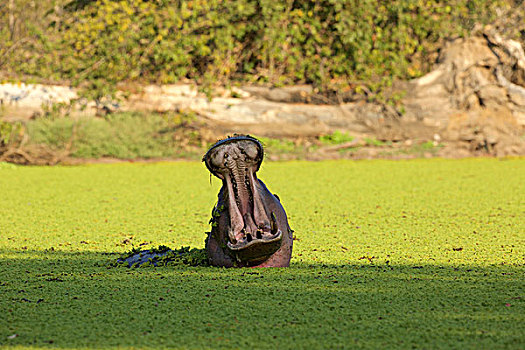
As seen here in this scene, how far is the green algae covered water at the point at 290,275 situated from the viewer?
283cm

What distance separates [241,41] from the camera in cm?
1235

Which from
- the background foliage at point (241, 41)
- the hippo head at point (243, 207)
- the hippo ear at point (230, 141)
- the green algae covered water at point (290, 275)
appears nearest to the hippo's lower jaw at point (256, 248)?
the hippo head at point (243, 207)

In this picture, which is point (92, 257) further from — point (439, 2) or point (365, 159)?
point (439, 2)

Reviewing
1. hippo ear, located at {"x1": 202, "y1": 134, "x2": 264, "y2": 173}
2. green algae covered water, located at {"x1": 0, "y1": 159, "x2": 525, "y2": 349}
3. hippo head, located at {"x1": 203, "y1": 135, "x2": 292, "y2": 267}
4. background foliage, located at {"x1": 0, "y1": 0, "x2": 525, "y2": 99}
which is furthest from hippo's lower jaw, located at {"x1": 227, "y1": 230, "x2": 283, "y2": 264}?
background foliage, located at {"x1": 0, "y1": 0, "x2": 525, "y2": 99}

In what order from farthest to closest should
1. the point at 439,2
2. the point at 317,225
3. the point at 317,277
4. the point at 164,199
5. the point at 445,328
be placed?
the point at 439,2, the point at 164,199, the point at 317,225, the point at 317,277, the point at 445,328

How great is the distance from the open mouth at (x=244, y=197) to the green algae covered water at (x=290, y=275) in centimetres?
19

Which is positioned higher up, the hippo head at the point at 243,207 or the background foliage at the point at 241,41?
the background foliage at the point at 241,41

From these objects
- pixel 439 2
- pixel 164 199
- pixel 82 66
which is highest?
pixel 439 2

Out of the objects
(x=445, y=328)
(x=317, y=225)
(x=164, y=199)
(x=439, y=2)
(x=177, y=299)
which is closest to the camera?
(x=445, y=328)

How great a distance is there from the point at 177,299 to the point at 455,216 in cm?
355

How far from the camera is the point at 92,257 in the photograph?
15.1 feet

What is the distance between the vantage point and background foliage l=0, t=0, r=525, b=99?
1126cm

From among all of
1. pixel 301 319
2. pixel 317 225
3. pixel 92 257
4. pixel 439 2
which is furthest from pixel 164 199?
pixel 439 2

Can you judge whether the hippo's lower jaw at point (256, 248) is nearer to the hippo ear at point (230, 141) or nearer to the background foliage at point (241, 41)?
the hippo ear at point (230, 141)
